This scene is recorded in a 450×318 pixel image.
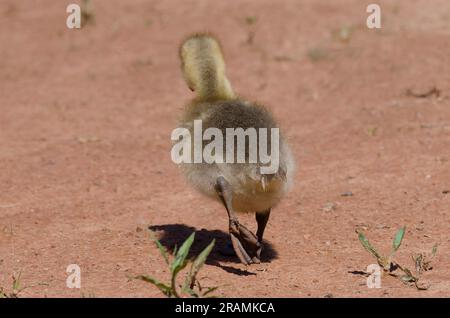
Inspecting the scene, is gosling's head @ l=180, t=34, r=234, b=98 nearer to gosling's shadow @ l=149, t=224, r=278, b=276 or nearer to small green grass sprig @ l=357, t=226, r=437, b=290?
gosling's shadow @ l=149, t=224, r=278, b=276

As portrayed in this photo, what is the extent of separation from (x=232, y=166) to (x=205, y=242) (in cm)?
120

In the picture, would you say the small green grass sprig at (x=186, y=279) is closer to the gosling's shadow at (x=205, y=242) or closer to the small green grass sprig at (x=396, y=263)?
the gosling's shadow at (x=205, y=242)

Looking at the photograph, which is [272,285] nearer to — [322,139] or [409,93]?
[322,139]

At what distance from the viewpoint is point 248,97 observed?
7805mm

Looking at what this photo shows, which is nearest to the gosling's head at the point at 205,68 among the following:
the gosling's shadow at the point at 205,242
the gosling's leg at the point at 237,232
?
the gosling's leg at the point at 237,232

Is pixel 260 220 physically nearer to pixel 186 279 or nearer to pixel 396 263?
pixel 396 263

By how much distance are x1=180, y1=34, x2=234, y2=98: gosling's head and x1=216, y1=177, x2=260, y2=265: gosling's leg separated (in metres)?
0.88

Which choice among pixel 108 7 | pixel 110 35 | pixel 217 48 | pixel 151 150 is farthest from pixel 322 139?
pixel 108 7

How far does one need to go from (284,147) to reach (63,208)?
2.51 metres

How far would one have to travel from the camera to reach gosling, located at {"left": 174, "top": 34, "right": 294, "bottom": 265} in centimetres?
524

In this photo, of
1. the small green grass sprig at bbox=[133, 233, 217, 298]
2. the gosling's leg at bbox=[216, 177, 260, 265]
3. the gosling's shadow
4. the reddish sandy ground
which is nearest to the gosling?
the gosling's leg at bbox=[216, 177, 260, 265]

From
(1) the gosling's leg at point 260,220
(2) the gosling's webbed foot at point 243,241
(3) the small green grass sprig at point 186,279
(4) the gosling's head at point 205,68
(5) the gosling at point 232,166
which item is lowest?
(3) the small green grass sprig at point 186,279

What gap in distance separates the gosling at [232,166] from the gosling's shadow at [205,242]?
0.45 ft

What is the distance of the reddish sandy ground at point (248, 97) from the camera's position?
567cm
